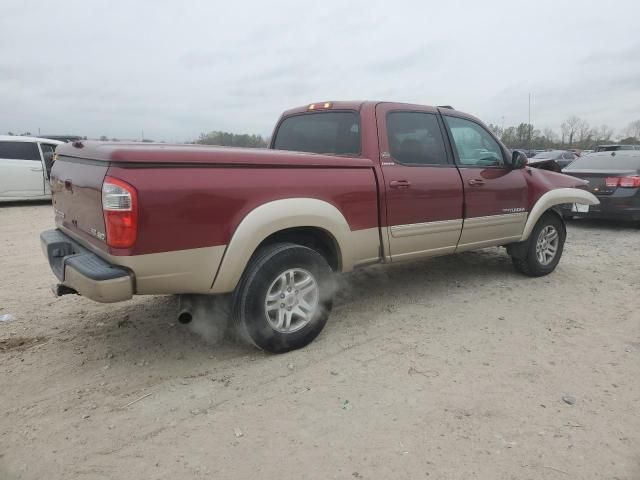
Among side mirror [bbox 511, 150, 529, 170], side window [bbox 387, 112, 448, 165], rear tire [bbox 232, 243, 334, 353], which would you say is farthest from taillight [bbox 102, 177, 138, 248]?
side mirror [bbox 511, 150, 529, 170]

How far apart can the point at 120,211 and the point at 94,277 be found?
403mm

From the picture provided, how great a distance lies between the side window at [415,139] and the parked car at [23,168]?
9264mm

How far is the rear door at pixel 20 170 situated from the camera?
10703mm

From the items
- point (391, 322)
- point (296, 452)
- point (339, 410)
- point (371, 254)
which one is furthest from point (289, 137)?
point (296, 452)

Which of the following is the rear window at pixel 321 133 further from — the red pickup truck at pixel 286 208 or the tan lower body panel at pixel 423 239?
the tan lower body panel at pixel 423 239

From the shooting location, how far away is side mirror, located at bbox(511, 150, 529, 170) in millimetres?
5035

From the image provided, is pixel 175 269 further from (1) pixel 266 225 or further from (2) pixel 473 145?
(2) pixel 473 145

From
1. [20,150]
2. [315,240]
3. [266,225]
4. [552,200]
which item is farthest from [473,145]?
[20,150]

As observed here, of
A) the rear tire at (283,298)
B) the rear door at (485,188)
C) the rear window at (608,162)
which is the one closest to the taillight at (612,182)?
the rear window at (608,162)

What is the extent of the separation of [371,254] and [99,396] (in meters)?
2.18

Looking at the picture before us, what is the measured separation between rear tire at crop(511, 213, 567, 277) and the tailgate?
4419 mm

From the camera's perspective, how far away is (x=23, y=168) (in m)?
10.9

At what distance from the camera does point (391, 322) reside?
414 centimetres

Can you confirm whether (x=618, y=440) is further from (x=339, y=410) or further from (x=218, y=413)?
(x=218, y=413)
